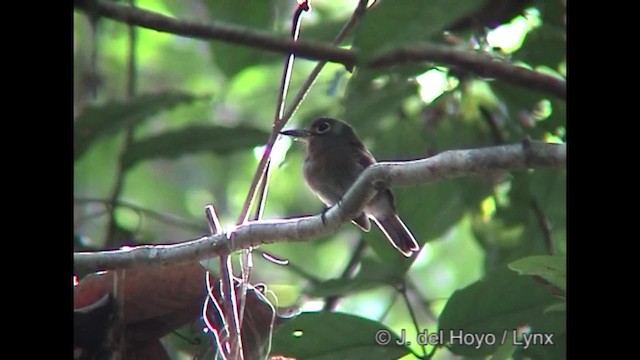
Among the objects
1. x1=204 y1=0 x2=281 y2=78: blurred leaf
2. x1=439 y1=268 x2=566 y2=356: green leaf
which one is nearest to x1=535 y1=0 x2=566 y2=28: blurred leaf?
x1=204 y1=0 x2=281 y2=78: blurred leaf

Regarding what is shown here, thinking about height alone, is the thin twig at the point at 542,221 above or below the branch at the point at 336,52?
below

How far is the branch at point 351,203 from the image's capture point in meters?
1.71

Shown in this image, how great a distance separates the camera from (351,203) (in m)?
2.05

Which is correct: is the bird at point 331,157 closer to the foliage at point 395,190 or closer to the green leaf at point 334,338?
the foliage at point 395,190

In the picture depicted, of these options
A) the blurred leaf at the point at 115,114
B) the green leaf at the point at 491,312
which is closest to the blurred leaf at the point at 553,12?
the green leaf at the point at 491,312

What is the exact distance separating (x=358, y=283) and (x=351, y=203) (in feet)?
1.88

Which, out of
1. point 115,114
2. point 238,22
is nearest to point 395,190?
point 238,22

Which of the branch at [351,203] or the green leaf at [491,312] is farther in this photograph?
the green leaf at [491,312]

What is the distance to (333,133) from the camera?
325 cm

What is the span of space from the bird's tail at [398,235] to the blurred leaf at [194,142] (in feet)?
2.07

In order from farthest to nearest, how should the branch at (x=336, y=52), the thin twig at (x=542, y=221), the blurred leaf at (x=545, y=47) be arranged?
the thin twig at (x=542, y=221) < the blurred leaf at (x=545, y=47) < the branch at (x=336, y=52)

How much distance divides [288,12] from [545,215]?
3.67 feet

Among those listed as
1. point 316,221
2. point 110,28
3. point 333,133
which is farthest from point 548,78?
point 110,28
